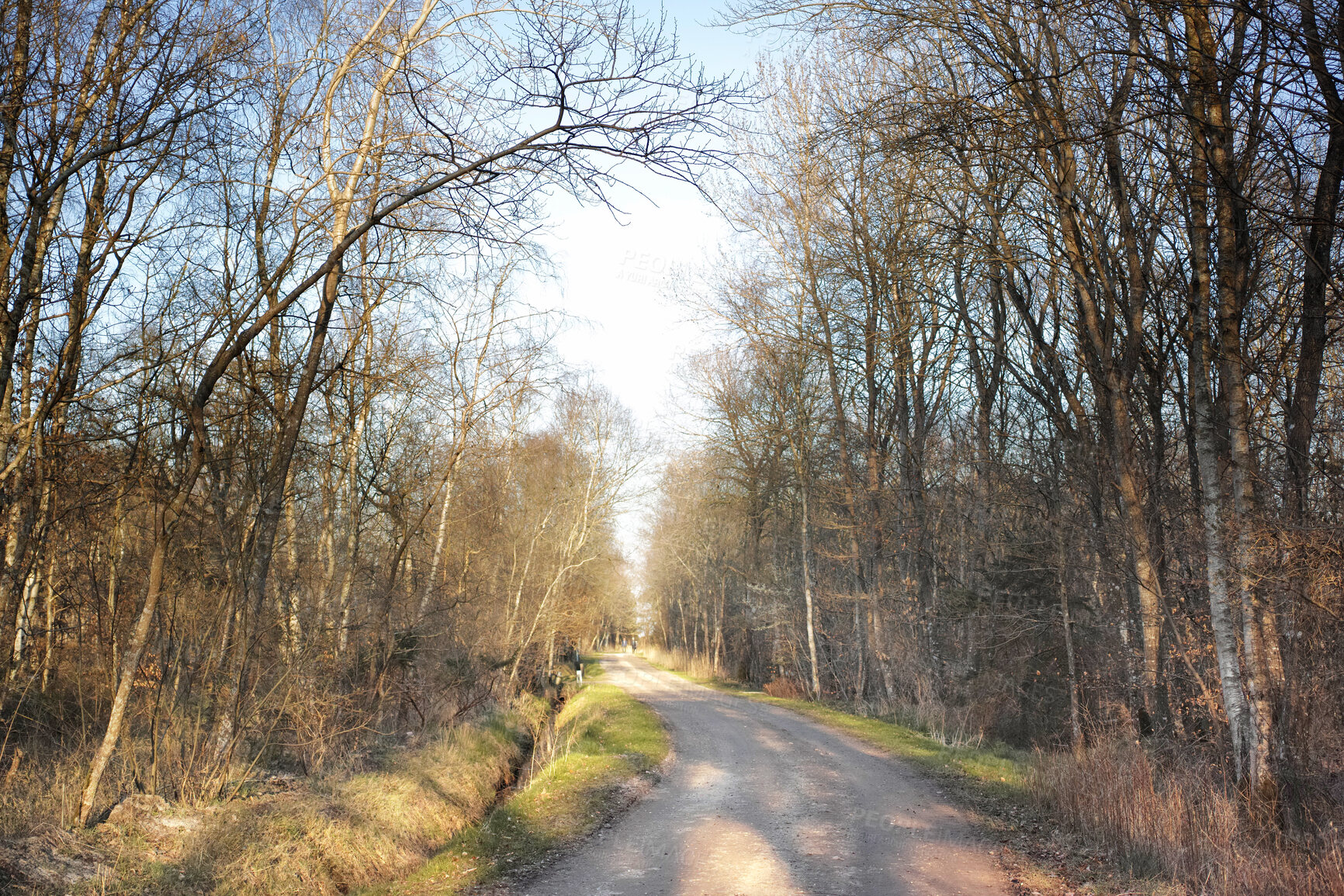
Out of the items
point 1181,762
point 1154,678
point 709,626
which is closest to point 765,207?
point 1154,678

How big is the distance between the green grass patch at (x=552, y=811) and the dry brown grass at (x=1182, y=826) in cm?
484

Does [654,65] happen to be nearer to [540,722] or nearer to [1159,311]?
[1159,311]

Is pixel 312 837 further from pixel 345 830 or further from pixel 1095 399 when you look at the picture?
pixel 1095 399

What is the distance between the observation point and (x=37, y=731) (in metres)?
8.95

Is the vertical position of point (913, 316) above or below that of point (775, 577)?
above

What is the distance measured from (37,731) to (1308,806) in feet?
40.7

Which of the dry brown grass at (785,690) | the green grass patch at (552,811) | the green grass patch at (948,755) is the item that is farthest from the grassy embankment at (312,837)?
the dry brown grass at (785,690)

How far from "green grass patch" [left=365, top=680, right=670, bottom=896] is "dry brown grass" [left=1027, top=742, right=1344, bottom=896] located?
4839 mm

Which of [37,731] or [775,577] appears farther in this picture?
[775,577]

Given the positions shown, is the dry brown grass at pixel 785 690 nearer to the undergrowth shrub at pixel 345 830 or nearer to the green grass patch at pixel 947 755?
the green grass patch at pixel 947 755

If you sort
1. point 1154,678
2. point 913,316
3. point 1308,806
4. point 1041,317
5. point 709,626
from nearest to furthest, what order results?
1. point 1308,806
2. point 1154,678
3. point 1041,317
4. point 913,316
5. point 709,626

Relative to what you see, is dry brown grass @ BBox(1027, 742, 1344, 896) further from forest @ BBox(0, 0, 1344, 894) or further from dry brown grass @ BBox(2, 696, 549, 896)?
dry brown grass @ BBox(2, 696, 549, 896)

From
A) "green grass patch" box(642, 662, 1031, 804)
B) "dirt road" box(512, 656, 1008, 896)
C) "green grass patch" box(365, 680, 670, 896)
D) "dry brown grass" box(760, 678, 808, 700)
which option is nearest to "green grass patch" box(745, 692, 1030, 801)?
"green grass patch" box(642, 662, 1031, 804)

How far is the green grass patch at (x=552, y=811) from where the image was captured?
709 centimetres
